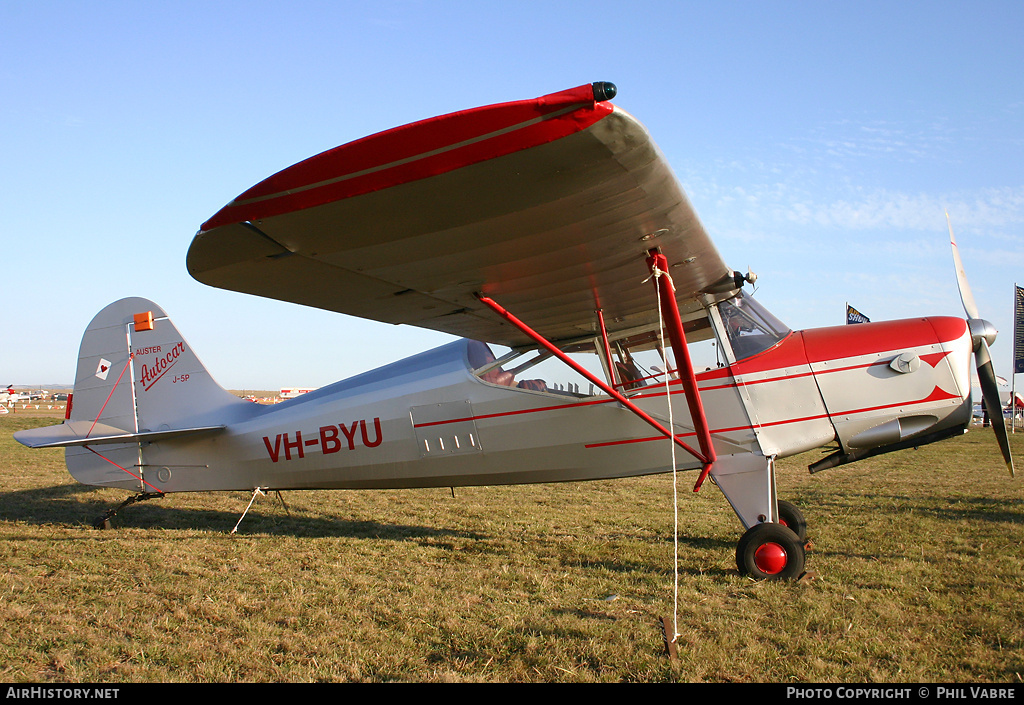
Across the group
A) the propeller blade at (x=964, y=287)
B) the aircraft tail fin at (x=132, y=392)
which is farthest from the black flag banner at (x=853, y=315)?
the aircraft tail fin at (x=132, y=392)

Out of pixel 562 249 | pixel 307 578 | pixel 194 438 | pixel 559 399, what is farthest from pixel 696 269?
pixel 194 438

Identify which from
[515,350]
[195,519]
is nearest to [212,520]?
[195,519]

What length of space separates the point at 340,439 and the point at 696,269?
12.1 ft

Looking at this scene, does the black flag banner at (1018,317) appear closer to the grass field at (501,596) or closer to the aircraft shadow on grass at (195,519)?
the grass field at (501,596)

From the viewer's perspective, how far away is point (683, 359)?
446 cm

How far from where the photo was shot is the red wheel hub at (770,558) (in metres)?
4.26

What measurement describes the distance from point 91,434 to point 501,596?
199 inches

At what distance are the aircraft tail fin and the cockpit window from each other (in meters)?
5.19

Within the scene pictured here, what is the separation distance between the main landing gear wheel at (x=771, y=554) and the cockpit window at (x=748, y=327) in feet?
4.69

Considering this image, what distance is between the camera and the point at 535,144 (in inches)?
102

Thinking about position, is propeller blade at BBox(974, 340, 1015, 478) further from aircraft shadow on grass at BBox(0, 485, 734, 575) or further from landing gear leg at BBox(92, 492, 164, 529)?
landing gear leg at BBox(92, 492, 164, 529)

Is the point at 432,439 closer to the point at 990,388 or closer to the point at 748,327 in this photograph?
the point at 748,327

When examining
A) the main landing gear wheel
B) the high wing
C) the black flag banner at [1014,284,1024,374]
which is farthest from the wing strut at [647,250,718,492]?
the black flag banner at [1014,284,1024,374]
